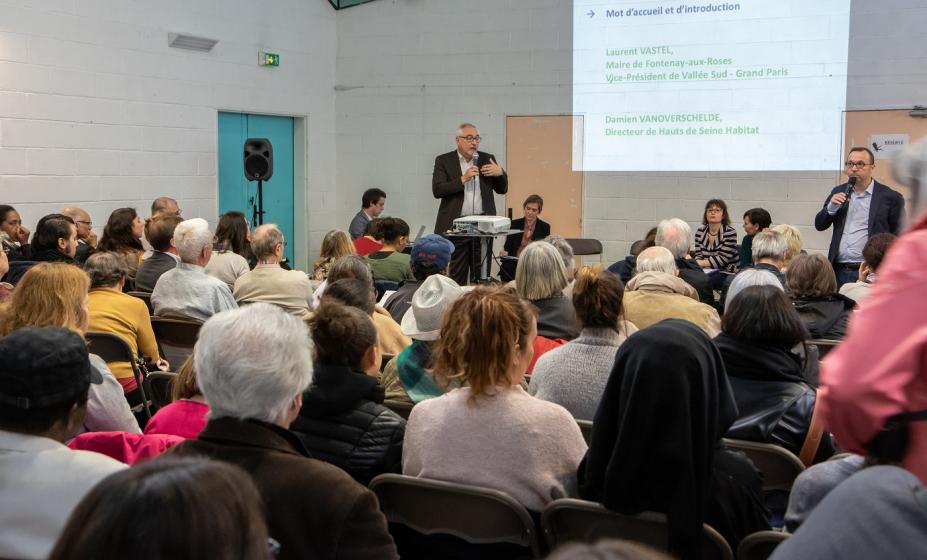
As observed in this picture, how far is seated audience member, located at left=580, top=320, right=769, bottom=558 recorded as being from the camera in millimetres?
1951

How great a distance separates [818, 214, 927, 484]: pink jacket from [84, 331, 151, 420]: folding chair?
2987 mm

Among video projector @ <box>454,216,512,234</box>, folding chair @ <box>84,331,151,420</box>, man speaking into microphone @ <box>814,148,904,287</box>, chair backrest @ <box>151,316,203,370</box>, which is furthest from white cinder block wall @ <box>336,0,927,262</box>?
folding chair @ <box>84,331,151,420</box>

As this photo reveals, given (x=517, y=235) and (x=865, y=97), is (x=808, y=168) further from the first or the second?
(x=517, y=235)

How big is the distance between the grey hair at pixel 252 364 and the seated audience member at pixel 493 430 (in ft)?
1.79

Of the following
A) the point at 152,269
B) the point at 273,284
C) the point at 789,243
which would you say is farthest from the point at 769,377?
the point at 152,269

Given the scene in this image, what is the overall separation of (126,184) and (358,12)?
3.26 m

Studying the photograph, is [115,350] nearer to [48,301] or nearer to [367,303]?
[48,301]

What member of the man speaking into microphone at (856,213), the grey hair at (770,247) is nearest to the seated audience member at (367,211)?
the man speaking into microphone at (856,213)

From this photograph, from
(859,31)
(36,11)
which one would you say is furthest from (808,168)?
(36,11)

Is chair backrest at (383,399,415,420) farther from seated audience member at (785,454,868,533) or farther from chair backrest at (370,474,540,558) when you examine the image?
seated audience member at (785,454,868,533)

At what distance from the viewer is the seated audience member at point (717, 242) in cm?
712

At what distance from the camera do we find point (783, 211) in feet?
26.6

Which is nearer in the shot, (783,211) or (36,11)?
(36,11)

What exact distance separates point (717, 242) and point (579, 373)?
497 cm
